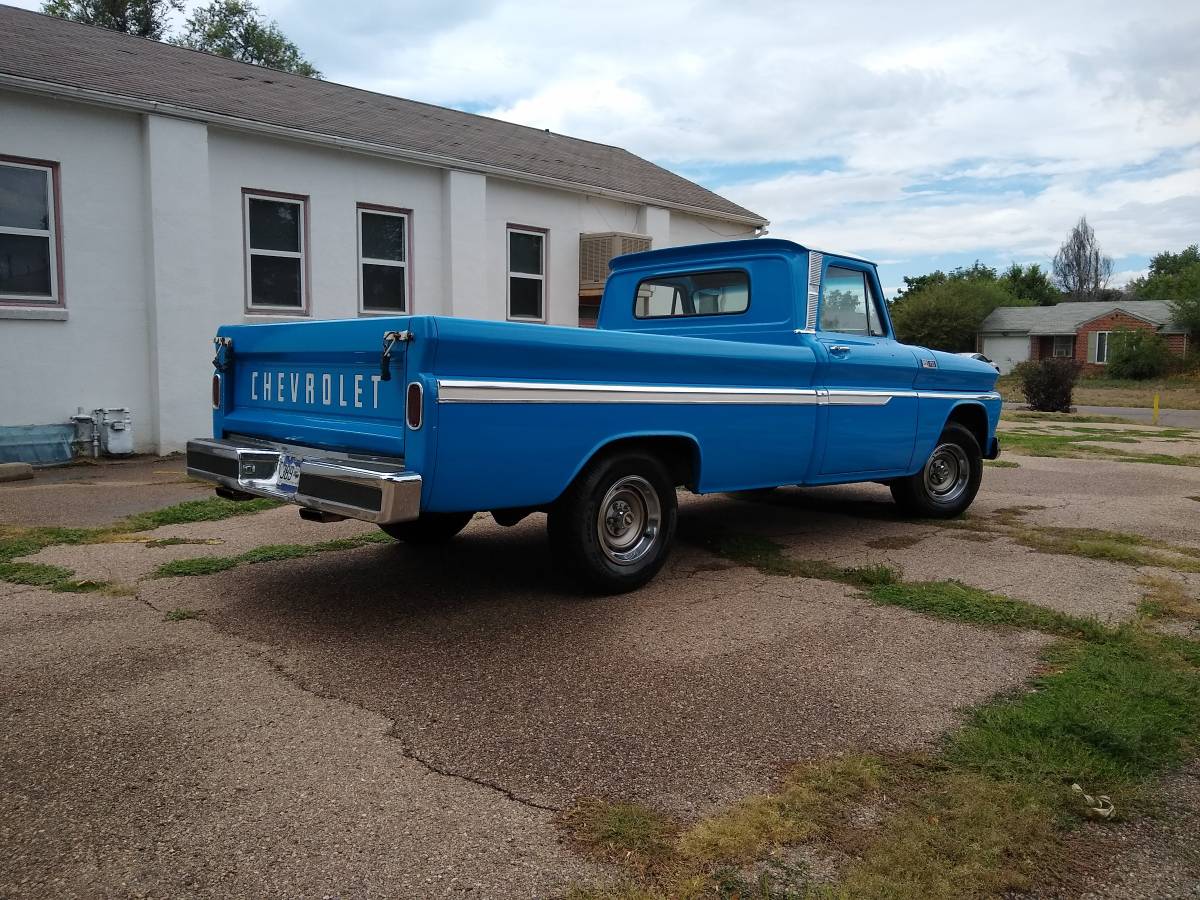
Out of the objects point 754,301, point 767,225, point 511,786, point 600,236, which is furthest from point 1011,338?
point 511,786

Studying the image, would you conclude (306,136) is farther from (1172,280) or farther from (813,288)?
(1172,280)

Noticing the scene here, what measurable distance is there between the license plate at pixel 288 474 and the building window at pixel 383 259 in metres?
8.35

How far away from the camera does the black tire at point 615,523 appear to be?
15.4ft

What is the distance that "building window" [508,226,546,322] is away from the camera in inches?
560

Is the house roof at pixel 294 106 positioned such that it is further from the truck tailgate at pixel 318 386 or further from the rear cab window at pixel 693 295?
the rear cab window at pixel 693 295

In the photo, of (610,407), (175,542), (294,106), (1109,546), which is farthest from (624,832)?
(294,106)

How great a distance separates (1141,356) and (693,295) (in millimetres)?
44695

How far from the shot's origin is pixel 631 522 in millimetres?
5137

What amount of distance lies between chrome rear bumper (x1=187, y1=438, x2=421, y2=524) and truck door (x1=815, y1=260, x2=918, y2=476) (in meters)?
3.08

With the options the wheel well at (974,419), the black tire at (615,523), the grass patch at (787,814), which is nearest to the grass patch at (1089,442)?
the wheel well at (974,419)

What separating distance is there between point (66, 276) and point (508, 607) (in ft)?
25.5

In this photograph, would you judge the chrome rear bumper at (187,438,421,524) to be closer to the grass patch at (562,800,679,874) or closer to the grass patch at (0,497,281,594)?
the grass patch at (0,497,281,594)

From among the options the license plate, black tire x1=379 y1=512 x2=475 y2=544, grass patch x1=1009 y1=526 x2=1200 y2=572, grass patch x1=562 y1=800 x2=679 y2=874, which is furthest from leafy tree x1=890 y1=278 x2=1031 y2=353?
grass patch x1=562 y1=800 x2=679 y2=874

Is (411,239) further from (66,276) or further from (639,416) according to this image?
(639,416)
